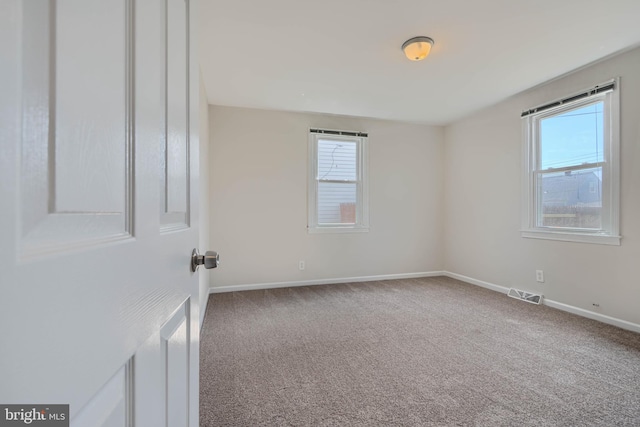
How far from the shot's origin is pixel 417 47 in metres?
2.33

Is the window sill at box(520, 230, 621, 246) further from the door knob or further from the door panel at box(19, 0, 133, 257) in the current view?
the door panel at box(19, 0, 133, 257)

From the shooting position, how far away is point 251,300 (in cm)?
344

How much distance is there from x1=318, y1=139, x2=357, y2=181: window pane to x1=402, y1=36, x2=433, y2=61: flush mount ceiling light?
191cm

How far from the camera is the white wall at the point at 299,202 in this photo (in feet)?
12.4

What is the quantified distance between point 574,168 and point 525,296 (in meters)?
1.51

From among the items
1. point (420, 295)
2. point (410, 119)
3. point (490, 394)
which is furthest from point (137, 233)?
point (410, 119)

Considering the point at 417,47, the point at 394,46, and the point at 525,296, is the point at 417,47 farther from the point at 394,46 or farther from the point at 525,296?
the point at 525,296

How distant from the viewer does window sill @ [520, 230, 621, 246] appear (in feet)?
8.70

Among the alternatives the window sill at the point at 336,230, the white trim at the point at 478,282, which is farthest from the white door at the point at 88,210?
the white trim at the point at 478,282

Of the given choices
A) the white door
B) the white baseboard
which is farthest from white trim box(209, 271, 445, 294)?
the white door

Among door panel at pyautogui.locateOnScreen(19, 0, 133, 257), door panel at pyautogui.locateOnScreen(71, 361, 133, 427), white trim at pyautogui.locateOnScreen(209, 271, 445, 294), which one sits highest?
door panel at pyautogui.locateOnScreen(19, 0, 133, 257)

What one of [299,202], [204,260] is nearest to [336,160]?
[299,202]

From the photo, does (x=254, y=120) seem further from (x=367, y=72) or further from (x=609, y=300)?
(x=609, y=300)

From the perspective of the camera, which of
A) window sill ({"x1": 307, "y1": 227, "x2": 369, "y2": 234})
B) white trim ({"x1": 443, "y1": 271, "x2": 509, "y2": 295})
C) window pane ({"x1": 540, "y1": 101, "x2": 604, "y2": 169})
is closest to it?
window pane ({"x1": 540, "y1": 101, "x2": 604, "y2": 169})
